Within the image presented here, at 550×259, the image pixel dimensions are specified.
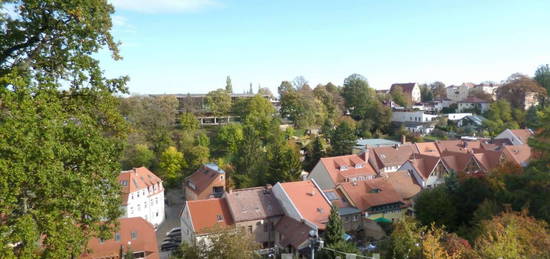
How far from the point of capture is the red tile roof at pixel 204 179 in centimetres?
3207

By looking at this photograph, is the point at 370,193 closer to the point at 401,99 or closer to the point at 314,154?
the point at 314,154

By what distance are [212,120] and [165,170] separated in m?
18.2

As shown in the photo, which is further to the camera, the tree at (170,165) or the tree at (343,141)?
the tree at (343,141)

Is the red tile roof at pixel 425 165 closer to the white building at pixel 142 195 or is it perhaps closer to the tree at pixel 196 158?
the tree at pixel 196 158

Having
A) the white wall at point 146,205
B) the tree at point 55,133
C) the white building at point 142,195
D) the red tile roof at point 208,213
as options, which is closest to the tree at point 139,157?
the white building at point 142,195

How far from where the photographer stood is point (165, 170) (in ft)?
121

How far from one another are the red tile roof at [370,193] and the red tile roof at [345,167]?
14.8ft

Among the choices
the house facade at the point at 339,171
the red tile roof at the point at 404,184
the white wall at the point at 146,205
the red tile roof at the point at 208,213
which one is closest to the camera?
the red tile roof at the point at 208,213

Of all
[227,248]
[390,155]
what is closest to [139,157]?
[227,248]

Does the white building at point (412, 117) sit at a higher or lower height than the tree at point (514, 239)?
higher

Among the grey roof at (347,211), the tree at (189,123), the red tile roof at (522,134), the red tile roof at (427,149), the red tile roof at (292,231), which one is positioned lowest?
the red tile roof at (292,231)

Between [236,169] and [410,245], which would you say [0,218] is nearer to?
[410,245]

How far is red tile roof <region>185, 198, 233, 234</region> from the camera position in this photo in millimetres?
22750

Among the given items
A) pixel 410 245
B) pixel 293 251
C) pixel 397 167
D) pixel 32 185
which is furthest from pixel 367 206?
pixel 32 185
